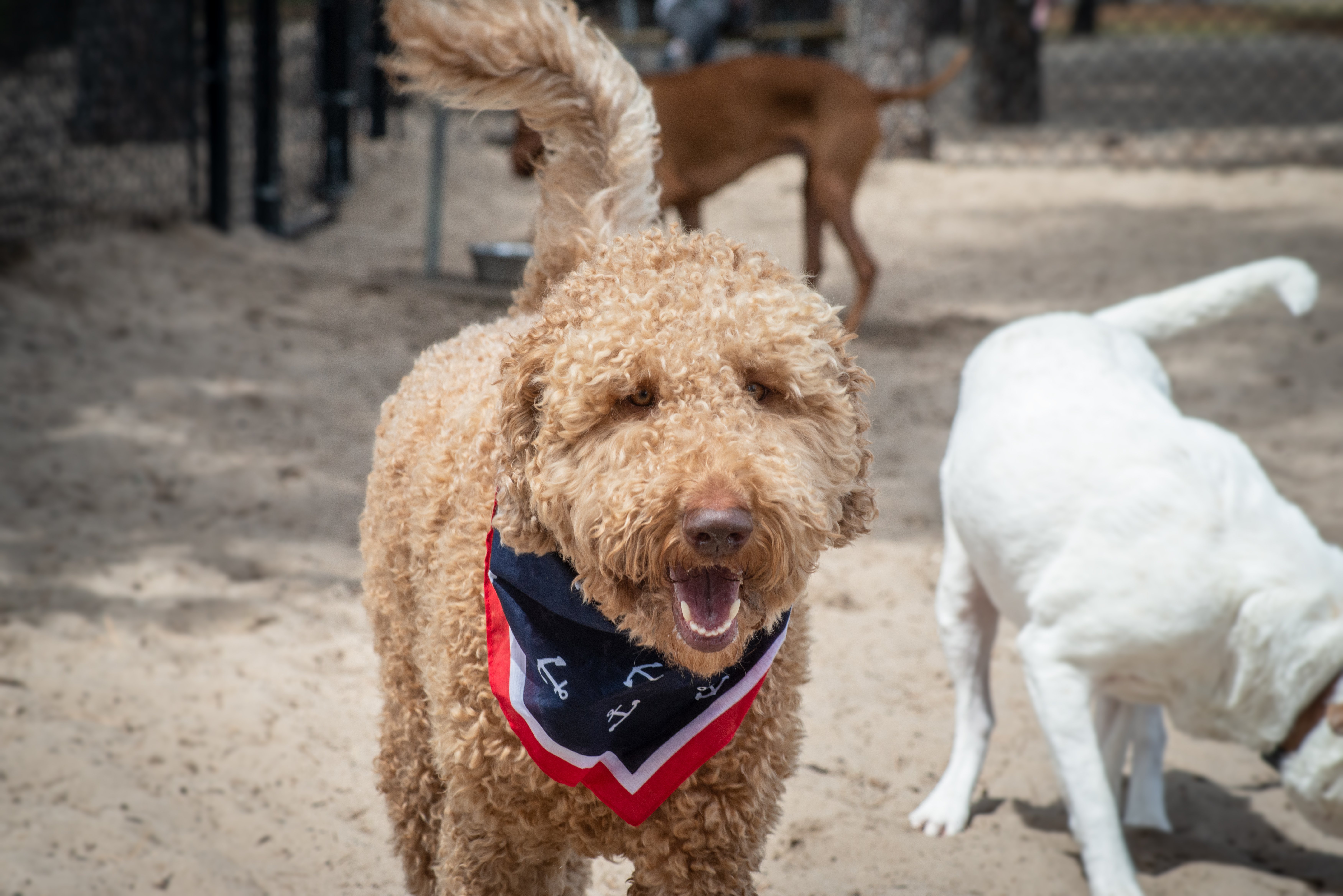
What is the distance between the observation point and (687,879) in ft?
6.63

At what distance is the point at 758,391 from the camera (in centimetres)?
183

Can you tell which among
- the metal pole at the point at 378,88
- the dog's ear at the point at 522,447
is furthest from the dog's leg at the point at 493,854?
the metal pole at the point at 378,88

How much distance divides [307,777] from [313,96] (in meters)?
7.85

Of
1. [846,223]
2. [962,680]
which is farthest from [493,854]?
[846,223]

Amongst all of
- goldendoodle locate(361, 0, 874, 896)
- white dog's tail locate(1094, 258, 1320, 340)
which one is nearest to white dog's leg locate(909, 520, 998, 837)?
white dog's tail locate(1094, 258, 1320, 340)

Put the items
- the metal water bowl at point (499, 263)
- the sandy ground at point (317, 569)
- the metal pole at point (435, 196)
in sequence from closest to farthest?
1. the sandy ground at point (317, 569)
2. the metal water bowl at point (499, 263)
3. the metal pole at point (435, 196)

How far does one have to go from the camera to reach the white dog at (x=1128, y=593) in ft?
9.65

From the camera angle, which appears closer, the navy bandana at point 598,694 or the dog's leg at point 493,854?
the navy bandana at point 598,694

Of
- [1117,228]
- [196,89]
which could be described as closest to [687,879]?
[196,89]

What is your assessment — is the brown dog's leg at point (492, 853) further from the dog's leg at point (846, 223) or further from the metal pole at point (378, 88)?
the metal pole at point (378, 88)

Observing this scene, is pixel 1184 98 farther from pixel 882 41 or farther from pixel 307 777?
pixel 307 777

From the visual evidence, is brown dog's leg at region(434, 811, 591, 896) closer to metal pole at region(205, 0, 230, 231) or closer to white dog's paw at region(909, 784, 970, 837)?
white dog's paw at region(909, 784, 970, 837)

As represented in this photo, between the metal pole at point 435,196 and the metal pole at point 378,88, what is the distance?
7.89 feet

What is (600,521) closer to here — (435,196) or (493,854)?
(493,854)
